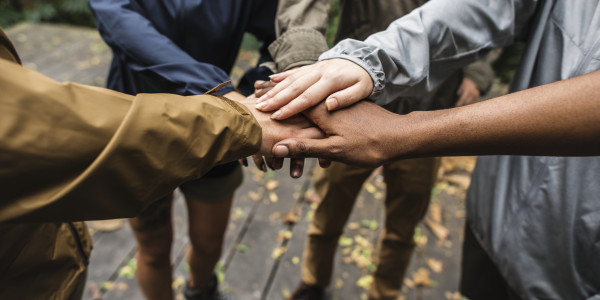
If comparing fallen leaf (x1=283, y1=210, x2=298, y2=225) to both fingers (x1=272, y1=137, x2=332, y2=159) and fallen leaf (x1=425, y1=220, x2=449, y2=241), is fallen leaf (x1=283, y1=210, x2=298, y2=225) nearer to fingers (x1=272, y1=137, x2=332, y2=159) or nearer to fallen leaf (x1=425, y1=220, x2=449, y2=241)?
fallen leaf (x1=425, y1=220, x2=449, y2=241)

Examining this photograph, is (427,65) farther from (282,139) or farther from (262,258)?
(262,258)

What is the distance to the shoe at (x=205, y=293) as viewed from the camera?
254 centimetres

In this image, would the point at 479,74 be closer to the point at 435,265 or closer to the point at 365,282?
the point at 435,265

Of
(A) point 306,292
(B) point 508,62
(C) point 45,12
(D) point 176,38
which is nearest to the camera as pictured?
(D) point 176,38

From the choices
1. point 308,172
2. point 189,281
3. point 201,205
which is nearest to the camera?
point 201,205

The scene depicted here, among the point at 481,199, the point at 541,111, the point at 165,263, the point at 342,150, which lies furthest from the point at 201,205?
the point at 541,111

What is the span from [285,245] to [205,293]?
818 mm

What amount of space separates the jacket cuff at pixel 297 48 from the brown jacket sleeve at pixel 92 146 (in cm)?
61

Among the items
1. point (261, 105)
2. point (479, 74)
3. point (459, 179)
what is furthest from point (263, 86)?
point (459, 179)

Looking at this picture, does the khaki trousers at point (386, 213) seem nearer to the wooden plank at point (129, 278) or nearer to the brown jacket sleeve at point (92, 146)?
the wooden plank at point (129, 278)

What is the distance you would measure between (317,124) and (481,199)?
0.90 metres

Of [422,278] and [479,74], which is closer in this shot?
[479,74]

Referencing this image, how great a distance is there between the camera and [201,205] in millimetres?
2094

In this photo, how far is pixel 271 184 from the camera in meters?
3.80
